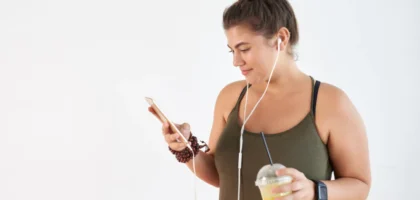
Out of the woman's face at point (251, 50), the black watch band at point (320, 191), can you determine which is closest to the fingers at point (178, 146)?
the woman's face at point (251, 50)

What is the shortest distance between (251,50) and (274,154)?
10.1 inches

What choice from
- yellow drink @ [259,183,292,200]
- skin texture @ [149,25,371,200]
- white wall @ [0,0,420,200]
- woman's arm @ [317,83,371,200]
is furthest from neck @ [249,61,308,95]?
white wall @ [0,0,420,200]

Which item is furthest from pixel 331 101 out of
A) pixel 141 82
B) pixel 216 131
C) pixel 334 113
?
pixel 141 82

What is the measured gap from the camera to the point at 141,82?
210 centimetres

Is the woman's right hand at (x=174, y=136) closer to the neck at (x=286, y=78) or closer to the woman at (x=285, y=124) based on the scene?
the woman at (x=285, y=124)

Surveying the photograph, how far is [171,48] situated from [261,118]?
89 centimetres

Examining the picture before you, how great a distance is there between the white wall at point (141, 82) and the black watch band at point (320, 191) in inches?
41.0

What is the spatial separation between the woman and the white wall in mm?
794

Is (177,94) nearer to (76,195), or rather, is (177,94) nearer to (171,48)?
(171,48)

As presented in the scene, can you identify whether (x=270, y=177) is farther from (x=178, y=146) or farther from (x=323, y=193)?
(x=178, y=146)

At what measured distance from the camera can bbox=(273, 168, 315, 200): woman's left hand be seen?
1.02 m

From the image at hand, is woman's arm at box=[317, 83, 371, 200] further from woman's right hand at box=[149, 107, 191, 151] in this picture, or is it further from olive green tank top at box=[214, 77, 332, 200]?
woman's right hand at box=[149, 107, 191, 151]

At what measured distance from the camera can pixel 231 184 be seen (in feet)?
4.33

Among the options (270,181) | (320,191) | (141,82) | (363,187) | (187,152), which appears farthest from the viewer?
(141,82)
